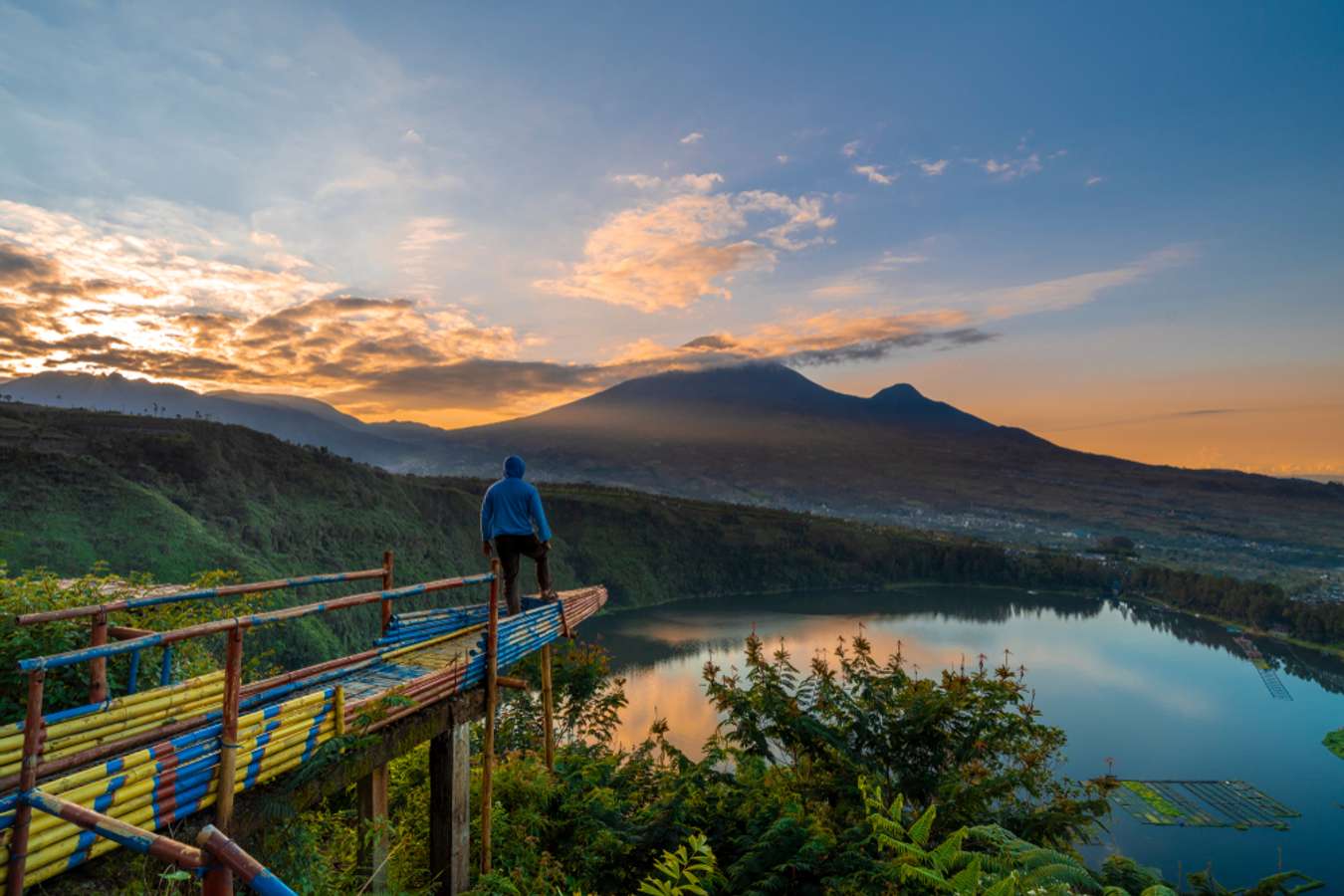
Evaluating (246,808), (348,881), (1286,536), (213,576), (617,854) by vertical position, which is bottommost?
(1286,536)

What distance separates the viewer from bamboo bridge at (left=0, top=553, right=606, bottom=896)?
114 inches

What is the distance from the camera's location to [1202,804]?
3384 cm

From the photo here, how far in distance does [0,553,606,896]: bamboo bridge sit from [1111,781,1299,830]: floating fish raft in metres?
35.5

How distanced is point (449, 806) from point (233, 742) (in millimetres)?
3196

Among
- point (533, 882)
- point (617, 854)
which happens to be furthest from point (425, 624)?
point (617, 854)

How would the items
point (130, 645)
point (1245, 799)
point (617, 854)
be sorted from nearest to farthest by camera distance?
point (130, 645) → point (617, 854) → point (1245, 799)

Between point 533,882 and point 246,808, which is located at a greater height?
point 246,808

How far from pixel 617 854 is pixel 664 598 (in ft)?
270

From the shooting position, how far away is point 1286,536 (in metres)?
197

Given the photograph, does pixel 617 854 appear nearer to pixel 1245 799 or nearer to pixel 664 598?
pixel 1245 799

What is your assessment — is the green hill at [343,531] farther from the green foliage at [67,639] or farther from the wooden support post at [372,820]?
the wooden support post at [372,820]

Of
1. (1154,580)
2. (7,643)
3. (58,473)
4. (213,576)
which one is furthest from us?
(1154,580)

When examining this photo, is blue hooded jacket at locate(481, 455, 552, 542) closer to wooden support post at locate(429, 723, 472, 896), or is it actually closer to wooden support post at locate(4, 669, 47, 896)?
wooden support post at locate(429, 723, 472, 896)

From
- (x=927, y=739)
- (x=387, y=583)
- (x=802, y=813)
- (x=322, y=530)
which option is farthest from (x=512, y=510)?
(x=322, y=530)
